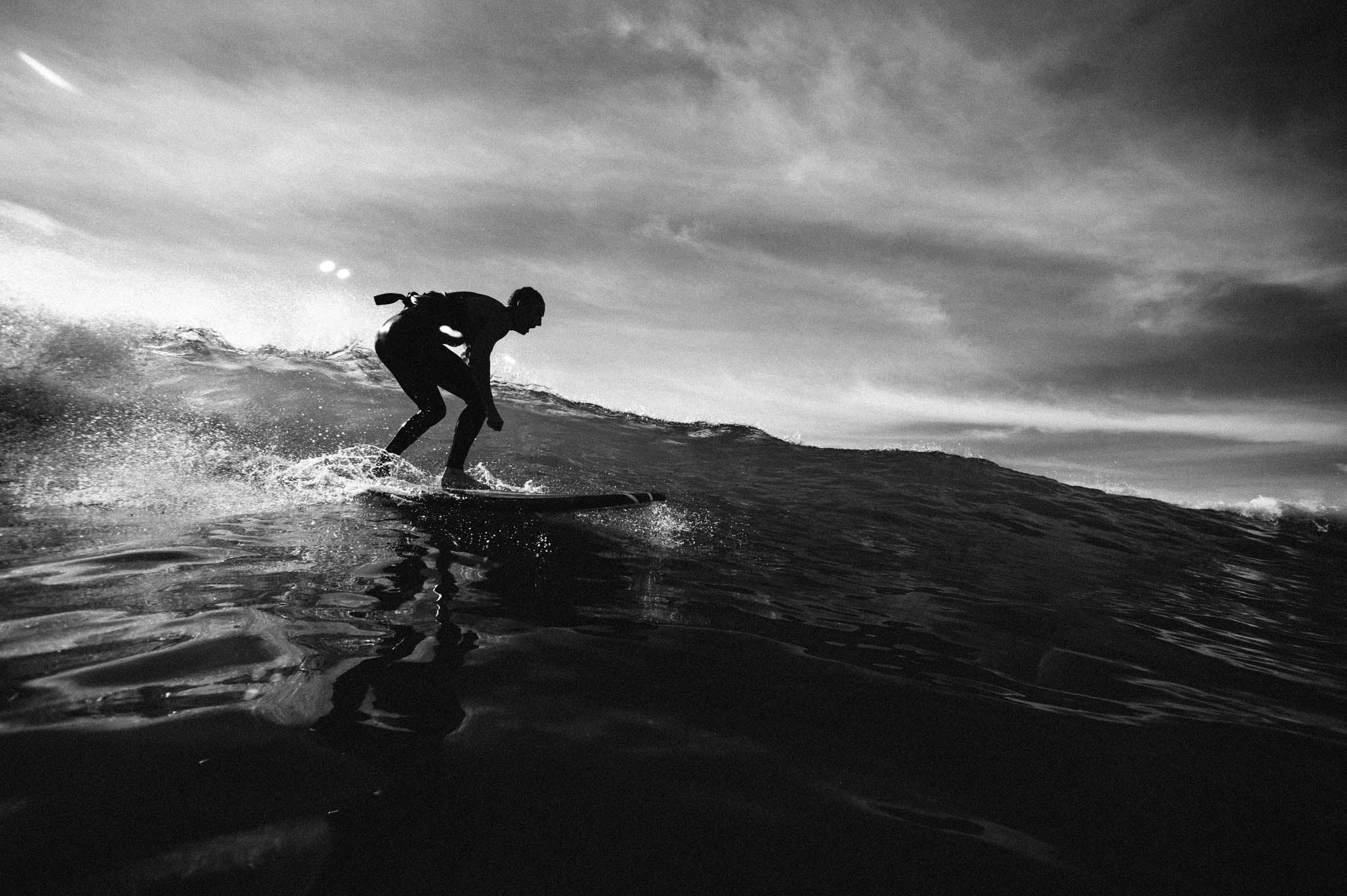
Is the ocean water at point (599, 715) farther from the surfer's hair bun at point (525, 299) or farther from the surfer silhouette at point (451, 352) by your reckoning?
the surfer's hair bun at point (525, 299)

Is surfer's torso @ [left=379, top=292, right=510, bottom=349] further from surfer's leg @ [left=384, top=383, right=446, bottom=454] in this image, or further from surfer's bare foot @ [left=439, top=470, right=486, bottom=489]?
surfer's bare foot @ [left=439, top=470, right=486, bottom=489]

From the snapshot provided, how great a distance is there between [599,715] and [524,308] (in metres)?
5.35

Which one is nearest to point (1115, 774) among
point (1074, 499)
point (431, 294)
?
point (431, 294)

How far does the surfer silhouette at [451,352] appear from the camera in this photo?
20.2 ft

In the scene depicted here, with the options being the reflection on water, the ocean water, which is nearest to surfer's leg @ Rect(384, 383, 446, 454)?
the ocean water

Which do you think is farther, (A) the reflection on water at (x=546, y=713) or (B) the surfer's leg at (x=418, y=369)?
(B) the surfer's leg at (x=418, y=369)

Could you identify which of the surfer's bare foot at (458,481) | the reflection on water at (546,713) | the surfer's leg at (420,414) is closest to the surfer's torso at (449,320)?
the surfer's leg at (420,414)

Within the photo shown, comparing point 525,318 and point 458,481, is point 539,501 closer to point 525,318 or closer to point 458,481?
point 458,481

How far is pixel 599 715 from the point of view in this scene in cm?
198

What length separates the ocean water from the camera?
1.29m

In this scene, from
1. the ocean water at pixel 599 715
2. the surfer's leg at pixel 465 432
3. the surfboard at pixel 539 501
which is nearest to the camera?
the ocean water at pixel 599 715

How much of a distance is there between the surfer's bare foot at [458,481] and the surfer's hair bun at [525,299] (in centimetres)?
198

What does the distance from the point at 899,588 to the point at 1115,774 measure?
2.77 metres

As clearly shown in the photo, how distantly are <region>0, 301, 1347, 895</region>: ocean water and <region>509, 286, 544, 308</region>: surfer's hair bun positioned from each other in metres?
2.42
